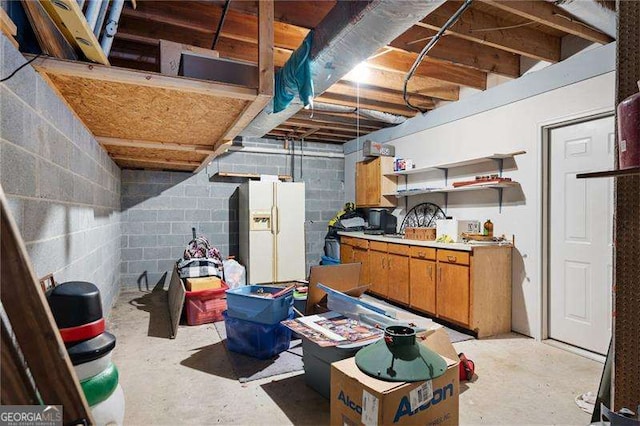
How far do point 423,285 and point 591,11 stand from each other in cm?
277

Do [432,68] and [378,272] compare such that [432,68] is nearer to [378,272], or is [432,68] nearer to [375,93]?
[375,93]

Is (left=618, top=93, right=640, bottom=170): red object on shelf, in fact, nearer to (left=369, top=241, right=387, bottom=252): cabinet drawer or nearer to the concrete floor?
the concrete floor

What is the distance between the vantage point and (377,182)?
5227mm

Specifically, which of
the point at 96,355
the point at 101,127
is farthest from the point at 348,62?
the point at 96,355

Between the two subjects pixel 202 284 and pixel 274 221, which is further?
pixel 274 221

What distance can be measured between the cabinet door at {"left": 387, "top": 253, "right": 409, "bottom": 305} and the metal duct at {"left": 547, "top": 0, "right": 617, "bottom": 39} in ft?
8.92

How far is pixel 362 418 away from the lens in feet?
5.01

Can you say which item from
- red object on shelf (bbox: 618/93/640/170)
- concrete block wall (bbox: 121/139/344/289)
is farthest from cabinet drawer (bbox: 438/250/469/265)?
concrete block wall (bbox: 121/139/344/289)

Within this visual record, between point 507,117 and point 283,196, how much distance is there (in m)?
3.34

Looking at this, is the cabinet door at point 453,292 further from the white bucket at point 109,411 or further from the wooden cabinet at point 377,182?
the white bucket at point 109,411

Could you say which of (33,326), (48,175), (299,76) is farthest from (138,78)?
(33,326)

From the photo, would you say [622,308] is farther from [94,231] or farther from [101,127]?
[94,231]

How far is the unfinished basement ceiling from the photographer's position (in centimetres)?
248

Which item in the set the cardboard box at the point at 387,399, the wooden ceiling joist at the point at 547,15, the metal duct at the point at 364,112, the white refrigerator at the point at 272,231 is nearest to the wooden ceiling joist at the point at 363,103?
the metal duct at the point at 364,112
